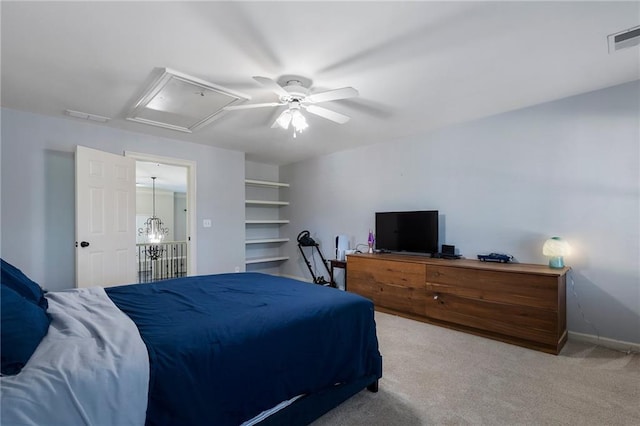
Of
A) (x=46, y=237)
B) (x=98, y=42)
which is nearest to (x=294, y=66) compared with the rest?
(x=98, y=42)

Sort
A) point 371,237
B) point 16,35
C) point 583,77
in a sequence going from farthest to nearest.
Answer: point 371,237 < point 583,77 < point 16,35

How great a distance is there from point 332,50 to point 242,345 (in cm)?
198

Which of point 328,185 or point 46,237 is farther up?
point 328,185

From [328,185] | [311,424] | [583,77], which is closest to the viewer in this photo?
[311,424]

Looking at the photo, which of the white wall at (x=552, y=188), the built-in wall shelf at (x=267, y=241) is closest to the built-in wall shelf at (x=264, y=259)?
the built-in wall shelf at (x=267, y=241)

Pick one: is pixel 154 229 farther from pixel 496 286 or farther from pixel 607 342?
pixel 607 342

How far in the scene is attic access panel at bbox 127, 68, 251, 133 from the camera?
8.49 ft

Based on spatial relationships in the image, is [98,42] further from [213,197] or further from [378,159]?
[378,159]

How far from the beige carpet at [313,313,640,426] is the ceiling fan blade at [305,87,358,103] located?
7.24ft

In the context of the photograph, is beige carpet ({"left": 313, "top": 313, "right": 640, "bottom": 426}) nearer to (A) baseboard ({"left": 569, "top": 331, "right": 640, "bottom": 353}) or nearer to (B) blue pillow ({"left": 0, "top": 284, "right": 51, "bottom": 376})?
(A) baseboard ({"left": 569, "top": 331, "right": 640, "bottom": 353})

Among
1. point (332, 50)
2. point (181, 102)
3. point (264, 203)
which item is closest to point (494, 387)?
point (332, 50)

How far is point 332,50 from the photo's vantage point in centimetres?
212

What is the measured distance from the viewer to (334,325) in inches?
70.6

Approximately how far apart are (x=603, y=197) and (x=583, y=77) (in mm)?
1126
